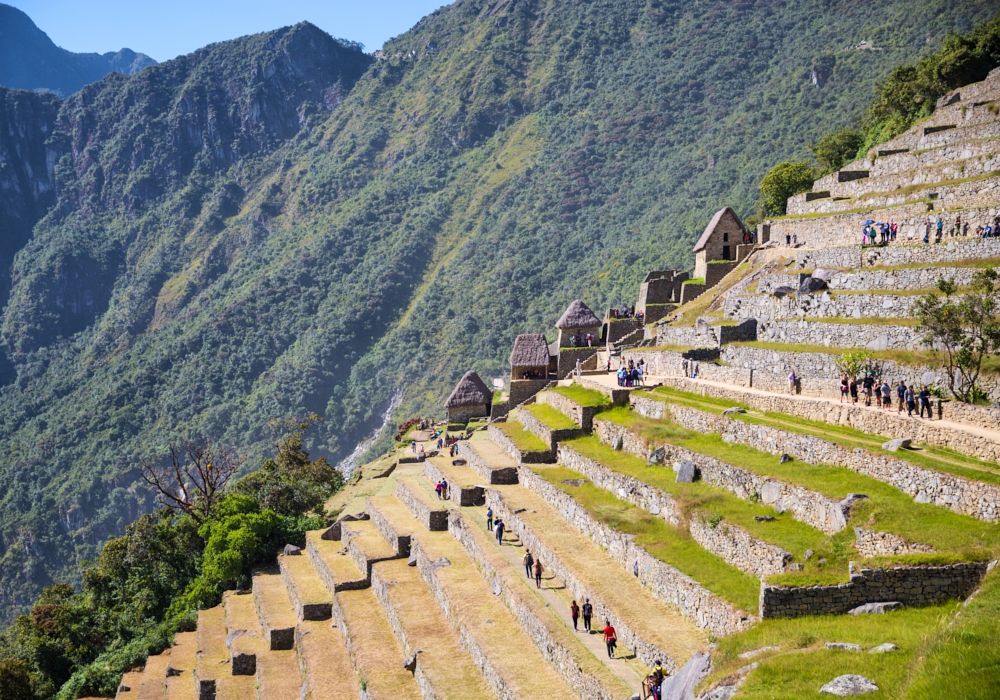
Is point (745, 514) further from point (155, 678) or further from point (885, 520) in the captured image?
point (155, 678)

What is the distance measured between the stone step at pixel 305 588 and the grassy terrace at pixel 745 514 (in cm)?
996

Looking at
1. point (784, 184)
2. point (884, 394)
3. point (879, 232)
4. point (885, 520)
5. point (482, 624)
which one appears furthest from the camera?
point (784, 184)

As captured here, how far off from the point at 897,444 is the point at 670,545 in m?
4.86

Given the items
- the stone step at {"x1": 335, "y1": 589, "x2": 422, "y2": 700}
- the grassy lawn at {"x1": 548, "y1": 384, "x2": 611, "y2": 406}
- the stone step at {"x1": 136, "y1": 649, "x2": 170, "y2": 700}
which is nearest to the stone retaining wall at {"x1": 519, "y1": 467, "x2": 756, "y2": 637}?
the grassy lawn at {"x1": 548, "y1": 384, "x2": 611, "y2": 406}

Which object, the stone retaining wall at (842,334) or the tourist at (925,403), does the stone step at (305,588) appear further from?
the tourist at (925,403)

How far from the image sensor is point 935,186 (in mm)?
28859

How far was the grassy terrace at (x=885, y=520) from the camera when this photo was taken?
13.9 meters

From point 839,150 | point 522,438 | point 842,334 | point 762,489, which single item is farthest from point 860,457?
point 839,150

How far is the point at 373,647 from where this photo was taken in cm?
2328

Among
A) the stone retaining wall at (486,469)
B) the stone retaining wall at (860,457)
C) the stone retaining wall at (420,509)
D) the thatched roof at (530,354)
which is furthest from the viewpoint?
the thatched roof at (530,354)

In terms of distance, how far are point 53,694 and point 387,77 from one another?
472 feet

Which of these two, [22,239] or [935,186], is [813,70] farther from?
[22,239]

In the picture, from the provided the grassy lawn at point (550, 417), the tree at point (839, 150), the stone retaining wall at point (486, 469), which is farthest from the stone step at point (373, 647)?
the tree at point (839, 150)

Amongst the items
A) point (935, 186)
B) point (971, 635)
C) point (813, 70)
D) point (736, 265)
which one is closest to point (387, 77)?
point (813, 70)
